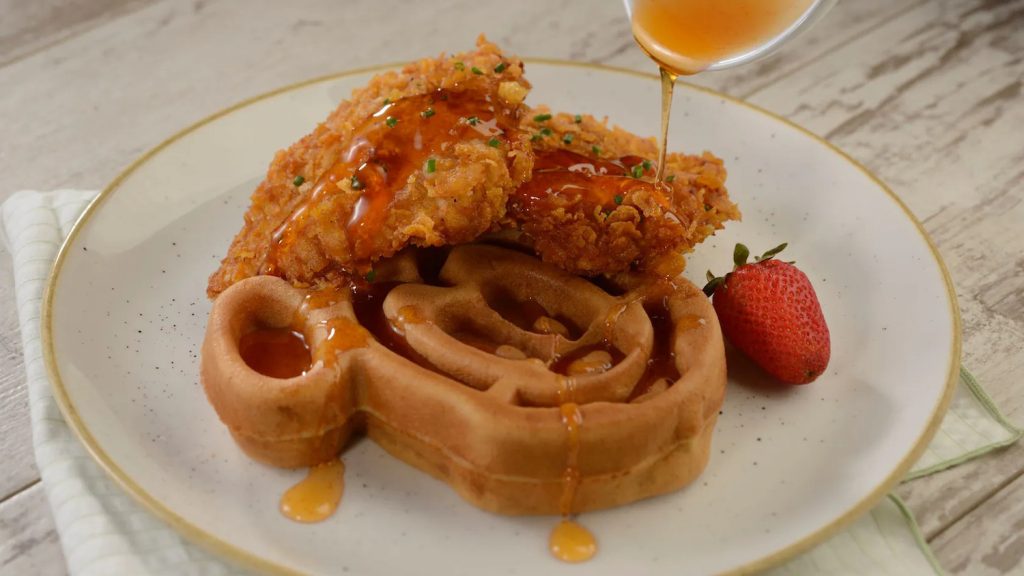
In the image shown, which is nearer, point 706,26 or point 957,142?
point 706,26

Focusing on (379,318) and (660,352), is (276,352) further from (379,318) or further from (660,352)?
(660,352)

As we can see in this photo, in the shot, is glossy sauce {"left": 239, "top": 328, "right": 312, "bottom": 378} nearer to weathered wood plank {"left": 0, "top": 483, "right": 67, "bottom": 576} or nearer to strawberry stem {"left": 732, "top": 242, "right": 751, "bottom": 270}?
weathered wood plank {"left": 0, "top": 483, "right": 67, "bottom": 576}

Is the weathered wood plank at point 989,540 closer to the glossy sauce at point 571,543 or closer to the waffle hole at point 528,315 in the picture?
the glossy sauce at point 571,543

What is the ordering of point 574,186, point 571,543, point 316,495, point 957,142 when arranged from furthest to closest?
point 957,142 → point 574,186 → point 316,495 → point 571,543

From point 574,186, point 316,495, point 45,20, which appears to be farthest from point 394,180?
point 45,20

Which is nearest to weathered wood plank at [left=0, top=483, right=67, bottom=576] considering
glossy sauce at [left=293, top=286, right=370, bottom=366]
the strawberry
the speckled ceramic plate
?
the speckled ceramic plate

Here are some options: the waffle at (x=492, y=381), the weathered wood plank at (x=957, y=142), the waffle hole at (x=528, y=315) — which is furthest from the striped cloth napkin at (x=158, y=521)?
the waffle hole at (x=528, y=315)

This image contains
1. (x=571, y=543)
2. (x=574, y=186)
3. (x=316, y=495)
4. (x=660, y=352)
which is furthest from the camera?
(x=574, y=186)
